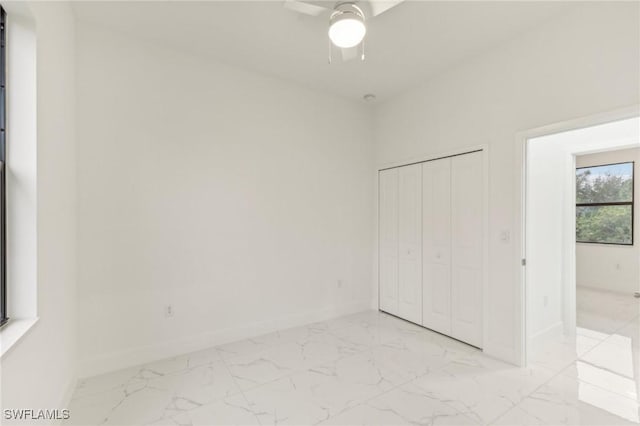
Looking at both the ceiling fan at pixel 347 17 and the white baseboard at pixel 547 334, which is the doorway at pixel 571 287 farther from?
the ceiling fan at pixel 347 17

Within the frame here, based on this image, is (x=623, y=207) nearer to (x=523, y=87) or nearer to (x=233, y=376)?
(x=523, y=87)

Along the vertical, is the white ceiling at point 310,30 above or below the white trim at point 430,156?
above

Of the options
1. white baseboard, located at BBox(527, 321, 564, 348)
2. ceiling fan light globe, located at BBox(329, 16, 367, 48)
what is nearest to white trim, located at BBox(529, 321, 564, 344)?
white baseboard, located at BBox(527, 321, 564, 348)

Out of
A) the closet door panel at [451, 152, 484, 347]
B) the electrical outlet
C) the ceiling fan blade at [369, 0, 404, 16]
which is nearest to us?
the ceiling fan blade at [369, 0, 404, 16]

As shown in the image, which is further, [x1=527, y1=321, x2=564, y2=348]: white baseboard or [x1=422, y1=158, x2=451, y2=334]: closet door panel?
[x1=422, y1=158, x2=451, y2=334]: closet door panel

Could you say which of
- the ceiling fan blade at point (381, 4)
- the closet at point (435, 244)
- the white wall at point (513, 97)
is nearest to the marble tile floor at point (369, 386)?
the closet at point (435, 244)

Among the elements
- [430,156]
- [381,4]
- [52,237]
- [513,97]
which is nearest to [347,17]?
[381,4]

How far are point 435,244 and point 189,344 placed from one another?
290cm

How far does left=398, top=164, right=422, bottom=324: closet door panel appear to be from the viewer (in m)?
3.67

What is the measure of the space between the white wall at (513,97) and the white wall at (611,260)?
4175 millimetres

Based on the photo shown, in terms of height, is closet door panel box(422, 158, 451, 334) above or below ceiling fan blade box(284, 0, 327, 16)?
below

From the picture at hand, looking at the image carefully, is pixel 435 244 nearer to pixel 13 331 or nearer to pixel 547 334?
pixel 547 334

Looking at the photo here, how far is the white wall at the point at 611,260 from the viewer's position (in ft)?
16.4

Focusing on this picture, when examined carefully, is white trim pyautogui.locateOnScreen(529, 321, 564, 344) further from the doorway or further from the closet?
the closet
